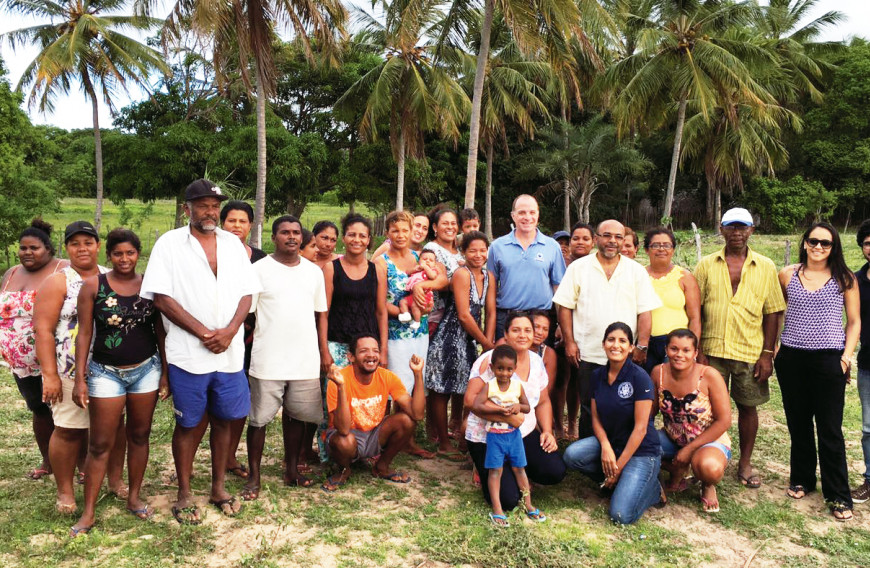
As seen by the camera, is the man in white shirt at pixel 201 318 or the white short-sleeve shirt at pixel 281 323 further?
the white short-sleeve shirt at pixel 281 323

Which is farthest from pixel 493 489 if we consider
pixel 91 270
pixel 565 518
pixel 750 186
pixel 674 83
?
pixel 750 186

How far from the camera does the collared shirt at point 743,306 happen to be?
15.6ft

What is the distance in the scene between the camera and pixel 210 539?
377cm

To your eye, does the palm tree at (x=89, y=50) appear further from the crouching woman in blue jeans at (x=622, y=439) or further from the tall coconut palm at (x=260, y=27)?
the crouching woman in blue jeans at (x=622, y=439)

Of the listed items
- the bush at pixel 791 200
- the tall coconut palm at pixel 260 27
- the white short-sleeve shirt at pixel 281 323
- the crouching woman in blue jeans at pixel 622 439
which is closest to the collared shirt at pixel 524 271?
the crouching woman in blue jeans at pixel 622 439

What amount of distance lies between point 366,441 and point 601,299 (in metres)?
1.96

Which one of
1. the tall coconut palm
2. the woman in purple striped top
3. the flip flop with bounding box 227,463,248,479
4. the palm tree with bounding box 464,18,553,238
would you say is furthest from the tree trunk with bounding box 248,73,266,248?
the woman in purple striped top

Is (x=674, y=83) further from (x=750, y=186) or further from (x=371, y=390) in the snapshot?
(x=371, y=390)

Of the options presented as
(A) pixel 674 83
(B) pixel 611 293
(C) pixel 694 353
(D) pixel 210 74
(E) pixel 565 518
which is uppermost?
(D) pixel 210 74

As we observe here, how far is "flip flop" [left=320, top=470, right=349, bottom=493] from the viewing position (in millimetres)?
4543

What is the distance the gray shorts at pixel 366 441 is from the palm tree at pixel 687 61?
707 inches

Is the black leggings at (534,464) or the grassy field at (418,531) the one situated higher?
the black leggings at (534,464)

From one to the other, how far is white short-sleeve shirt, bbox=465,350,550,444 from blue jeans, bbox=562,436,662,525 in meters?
0.37

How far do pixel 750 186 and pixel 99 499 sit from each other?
32.9m
